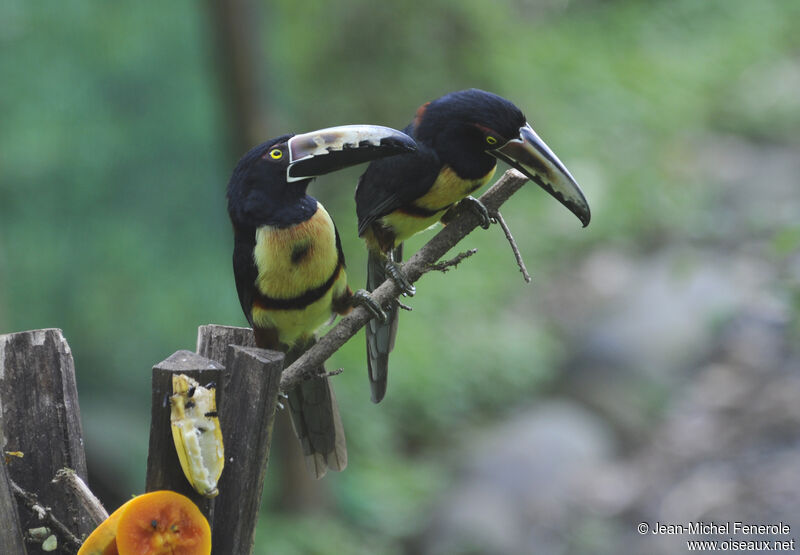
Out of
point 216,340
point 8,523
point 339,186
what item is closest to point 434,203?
point 216,340

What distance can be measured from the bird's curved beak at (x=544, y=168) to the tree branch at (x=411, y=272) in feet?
0.51

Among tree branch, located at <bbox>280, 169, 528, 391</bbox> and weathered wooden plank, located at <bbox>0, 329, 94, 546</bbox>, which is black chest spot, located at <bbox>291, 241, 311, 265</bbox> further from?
weathered wooden plank, located at <bbox>0, 329, 94, 546</bbox>

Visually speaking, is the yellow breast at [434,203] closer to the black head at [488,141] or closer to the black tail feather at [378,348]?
the black head at [488,141]

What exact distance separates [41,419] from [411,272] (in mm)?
819

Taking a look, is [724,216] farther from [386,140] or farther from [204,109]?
[386,140]

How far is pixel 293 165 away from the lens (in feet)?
5.58

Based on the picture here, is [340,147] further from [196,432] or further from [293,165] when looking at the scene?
[196,432]

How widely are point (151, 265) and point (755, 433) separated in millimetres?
3830

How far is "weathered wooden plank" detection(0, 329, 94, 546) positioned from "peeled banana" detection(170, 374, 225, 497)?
355 mm

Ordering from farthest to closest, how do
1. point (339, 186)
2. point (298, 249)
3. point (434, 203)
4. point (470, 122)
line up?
point (339, 186) < point (434, 203) < point (470, 122) < point (298, 249)

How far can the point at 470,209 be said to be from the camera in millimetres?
2062

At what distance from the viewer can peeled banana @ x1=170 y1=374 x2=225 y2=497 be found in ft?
5.17

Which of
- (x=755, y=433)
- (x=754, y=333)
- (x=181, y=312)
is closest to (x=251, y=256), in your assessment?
(x=181, y=312)

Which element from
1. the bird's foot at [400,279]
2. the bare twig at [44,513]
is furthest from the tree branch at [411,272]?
the bare twig at [44,513]
